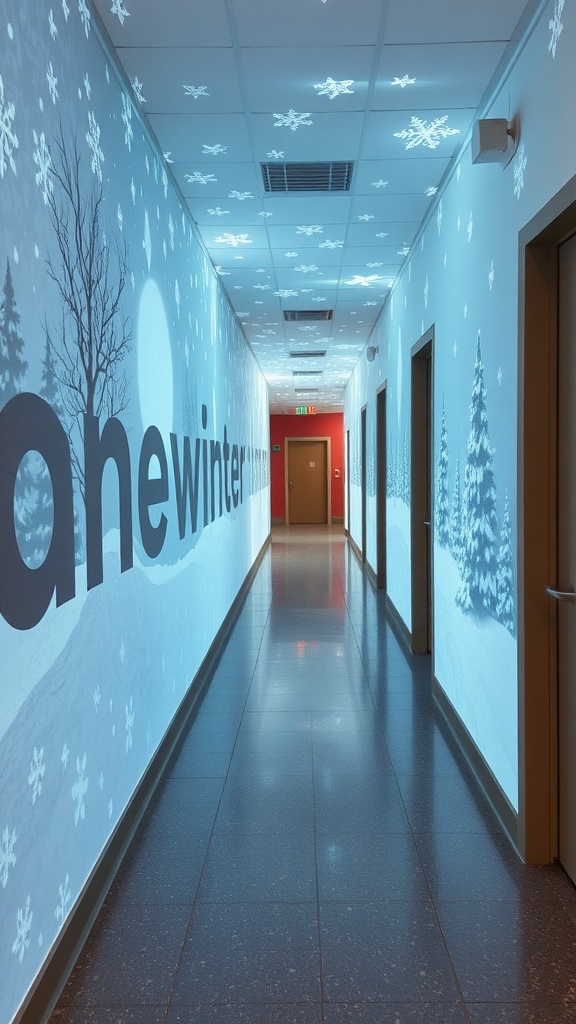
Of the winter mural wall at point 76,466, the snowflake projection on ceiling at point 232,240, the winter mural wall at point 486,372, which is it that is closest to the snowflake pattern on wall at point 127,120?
the winter mural wall at point 76,466

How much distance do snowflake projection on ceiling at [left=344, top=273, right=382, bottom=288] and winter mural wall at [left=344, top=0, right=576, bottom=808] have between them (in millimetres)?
1025

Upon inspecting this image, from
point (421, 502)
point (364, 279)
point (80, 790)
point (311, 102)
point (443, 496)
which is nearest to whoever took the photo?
point (80, 790)

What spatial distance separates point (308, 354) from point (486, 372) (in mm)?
7495

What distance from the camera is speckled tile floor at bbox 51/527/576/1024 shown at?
6.56 ft

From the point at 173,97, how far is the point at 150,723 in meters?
2.69

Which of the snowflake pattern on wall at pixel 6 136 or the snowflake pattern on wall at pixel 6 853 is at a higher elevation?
the snowflake pattern on wall at pixel 6 136

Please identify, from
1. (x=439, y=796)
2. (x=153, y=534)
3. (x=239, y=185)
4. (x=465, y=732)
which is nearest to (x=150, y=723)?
(x=153, y=534)

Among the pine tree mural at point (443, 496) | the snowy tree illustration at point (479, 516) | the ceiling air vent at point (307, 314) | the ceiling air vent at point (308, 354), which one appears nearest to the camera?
the snowy tree illustration at point (479, 516)

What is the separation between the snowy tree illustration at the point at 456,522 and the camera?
3869 millimetres

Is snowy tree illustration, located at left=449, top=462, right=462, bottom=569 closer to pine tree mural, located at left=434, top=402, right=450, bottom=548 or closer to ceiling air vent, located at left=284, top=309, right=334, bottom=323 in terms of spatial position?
pine tree mural, located at left=434, top=402, right=450, bottom=548

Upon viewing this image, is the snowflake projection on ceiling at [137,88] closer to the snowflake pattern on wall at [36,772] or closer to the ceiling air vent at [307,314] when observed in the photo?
the snowflake pattern on wall at [36,772]

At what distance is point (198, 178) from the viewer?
13.3 feet

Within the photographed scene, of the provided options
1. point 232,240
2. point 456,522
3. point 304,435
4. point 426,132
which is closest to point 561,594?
point 456,522

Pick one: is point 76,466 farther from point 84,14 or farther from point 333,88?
point 333,88
